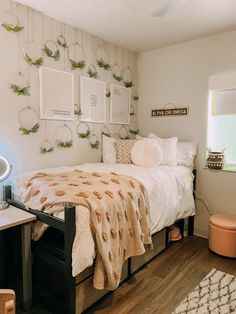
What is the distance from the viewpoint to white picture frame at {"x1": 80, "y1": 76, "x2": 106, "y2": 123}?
103 inches

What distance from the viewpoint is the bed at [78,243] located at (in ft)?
4.41

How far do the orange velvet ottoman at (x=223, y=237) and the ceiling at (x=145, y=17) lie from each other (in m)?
1.99

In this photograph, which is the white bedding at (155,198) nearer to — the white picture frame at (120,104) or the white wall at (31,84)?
the white wall at (31,84)

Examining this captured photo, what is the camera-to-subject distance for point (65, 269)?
1.39 metres

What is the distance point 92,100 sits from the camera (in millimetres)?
2729

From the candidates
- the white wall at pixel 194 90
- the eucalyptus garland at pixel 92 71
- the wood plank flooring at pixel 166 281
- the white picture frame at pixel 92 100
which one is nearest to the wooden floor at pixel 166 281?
the wood plank flooring at pixel 166 281

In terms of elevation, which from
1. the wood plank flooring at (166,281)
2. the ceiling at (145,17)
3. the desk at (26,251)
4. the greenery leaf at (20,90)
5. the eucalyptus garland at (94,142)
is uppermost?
the ceiling at (145,17)

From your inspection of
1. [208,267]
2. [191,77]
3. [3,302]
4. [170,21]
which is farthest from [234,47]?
[3,302]

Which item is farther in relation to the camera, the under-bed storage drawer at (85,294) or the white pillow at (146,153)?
the white pillow at (146,153)

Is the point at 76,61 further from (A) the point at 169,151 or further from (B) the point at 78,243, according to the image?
(B) the point at 78,243

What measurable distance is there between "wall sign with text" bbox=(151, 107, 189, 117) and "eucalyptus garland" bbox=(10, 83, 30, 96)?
171 cm

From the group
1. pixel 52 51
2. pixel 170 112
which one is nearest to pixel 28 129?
pixel 52 51

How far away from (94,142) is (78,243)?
164 centimetres

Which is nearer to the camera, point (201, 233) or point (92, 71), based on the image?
point (92, 71)
